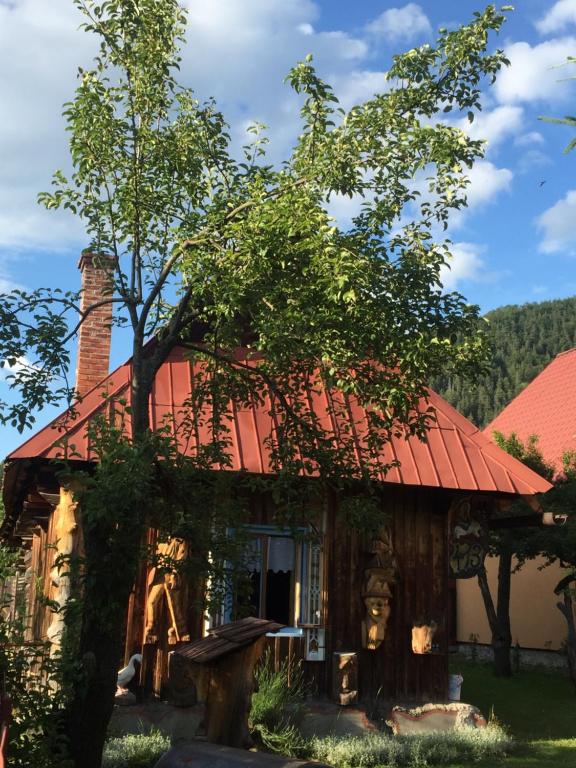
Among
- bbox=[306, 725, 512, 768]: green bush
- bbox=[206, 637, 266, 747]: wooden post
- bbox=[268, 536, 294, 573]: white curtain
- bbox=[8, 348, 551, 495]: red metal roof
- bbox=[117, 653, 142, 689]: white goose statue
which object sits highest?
bbox=[8, 348, 551, 495]: red metal roof

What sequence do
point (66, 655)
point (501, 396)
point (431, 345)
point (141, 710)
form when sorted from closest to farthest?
→ 1. point (66, 655)
2. point (431, 345)
3. point (141, 710)
4. point (501, 396)

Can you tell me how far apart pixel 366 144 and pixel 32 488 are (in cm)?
724

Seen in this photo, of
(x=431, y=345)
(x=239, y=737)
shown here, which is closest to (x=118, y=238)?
(x=431, y=345)

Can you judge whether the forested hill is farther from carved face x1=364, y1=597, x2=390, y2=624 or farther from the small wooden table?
the small wooden table

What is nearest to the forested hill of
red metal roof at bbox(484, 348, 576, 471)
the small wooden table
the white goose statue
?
red metal roof at bbox(484, 348, 576, 471)

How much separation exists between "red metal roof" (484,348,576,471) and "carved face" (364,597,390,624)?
9.26 meters

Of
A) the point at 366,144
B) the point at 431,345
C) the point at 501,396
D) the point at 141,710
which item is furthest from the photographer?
the point at 501,396

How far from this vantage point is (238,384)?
8031 mm

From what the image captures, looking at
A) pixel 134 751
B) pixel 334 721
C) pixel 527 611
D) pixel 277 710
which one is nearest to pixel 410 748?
pixel 334 721

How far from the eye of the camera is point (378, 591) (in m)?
11.1

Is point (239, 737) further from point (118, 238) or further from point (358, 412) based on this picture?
point (358, 412)

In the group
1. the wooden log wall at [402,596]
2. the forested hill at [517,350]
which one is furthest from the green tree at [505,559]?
the forested hill at [517,350]

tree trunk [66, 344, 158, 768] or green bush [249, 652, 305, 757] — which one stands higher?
tree trunk [66, 344, 158, 768]

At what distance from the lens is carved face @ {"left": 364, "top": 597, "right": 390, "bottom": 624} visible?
1109 cm
